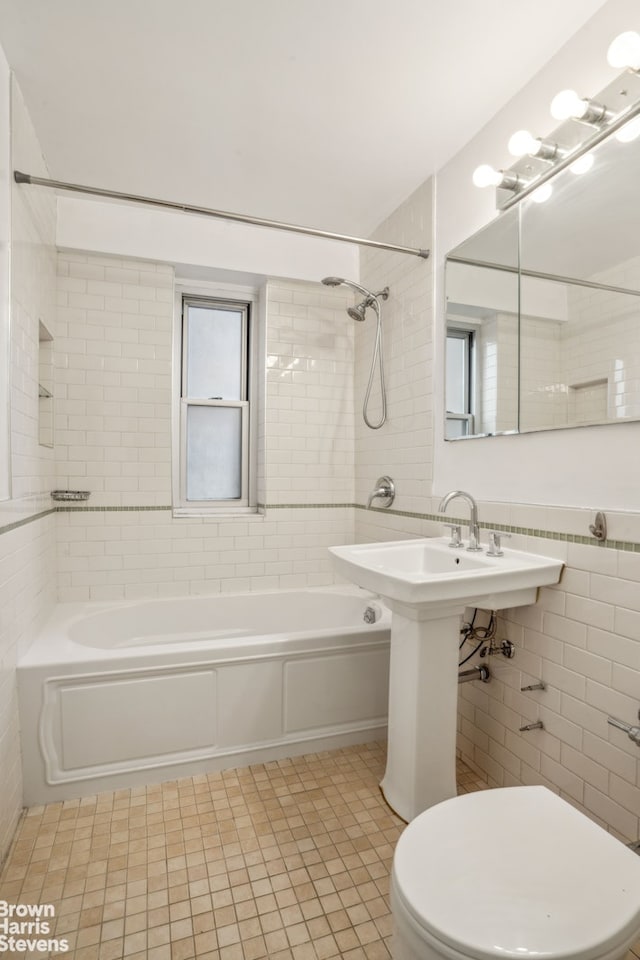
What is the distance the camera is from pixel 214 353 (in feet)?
10.5

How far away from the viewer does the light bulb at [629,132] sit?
1.41 m

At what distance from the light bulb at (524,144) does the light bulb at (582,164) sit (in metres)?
0.14

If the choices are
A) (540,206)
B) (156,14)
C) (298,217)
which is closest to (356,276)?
(298,217)

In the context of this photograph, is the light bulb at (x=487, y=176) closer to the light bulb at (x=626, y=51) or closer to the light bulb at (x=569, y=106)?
the light bulb at (x=569, y=106)

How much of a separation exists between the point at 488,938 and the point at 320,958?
695 millimetres

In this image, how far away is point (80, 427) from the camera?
2672 mm

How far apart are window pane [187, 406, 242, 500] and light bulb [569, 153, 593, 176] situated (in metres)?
2.17

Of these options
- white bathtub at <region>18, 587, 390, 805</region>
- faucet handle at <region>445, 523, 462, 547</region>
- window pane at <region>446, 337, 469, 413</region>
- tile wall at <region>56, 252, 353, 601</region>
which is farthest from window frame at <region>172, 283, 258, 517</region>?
faucet handle at <region>445, 523, 462, 547</region>

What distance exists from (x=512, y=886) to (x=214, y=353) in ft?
9.72

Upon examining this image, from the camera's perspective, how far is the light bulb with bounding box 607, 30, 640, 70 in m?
1.30

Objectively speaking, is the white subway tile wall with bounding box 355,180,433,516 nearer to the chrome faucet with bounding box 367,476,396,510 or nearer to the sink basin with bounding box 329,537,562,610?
the chrome faucet with bounding box 367,476,396,510

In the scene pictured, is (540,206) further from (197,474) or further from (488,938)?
(197,474)

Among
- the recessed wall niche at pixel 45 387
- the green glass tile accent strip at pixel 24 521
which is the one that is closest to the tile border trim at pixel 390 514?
the green glass tile accent strip at pixel 24 521

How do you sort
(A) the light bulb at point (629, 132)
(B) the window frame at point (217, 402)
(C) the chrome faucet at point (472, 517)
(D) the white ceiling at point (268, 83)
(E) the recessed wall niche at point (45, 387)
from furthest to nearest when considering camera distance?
(B) the window frame at point (217, 402) → (E) the recessed wall niche at point (45, 387) → (C) the chrome faucet at point (472, 517) → (D) the white ceiling at point (268, 83) → (A) the light bulb at point (629, 132)
